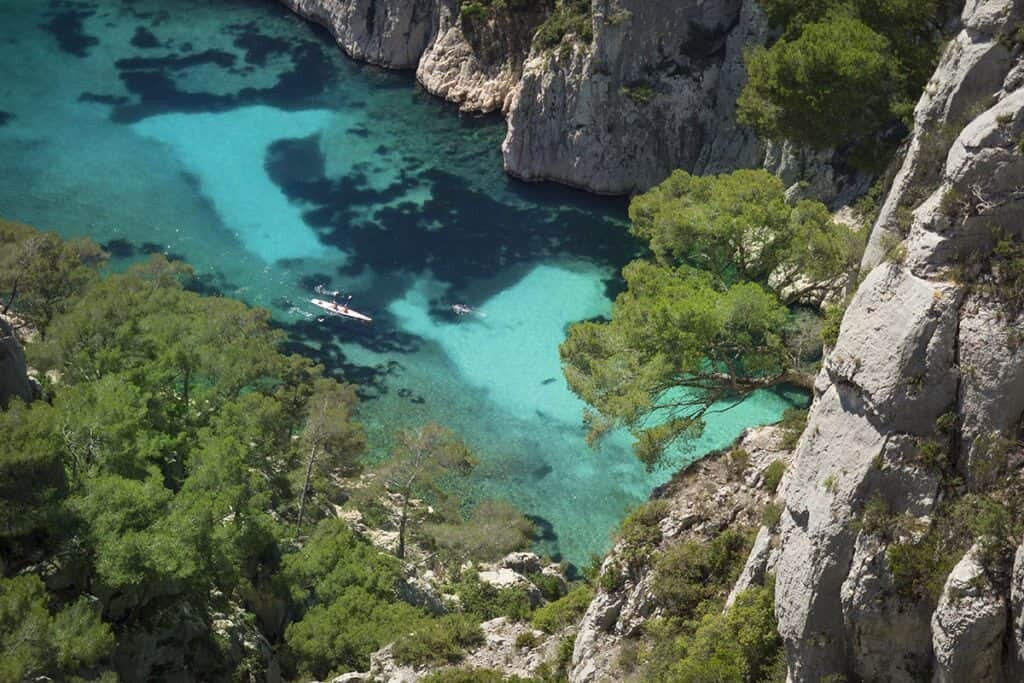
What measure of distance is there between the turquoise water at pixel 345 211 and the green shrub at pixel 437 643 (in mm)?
11638

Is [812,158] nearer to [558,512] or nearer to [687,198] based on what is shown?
[687,198]

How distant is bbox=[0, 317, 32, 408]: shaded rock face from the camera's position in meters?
26.7

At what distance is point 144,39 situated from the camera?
236ft

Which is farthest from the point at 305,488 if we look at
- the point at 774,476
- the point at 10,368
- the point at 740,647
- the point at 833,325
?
the point at 833,325

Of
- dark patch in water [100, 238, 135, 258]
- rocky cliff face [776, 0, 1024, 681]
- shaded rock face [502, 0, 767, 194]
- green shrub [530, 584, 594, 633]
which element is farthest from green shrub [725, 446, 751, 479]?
dark patch in water [100, 238, 135, 258]

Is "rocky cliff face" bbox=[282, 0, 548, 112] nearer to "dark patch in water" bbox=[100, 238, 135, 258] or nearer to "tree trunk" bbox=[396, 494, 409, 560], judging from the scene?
"dark patch in water" bbox=[100, 238, 135, 258]

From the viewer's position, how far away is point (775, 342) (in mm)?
27766

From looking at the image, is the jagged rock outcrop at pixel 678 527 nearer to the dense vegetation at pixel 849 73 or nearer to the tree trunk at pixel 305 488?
the tree trunk at pixel 305 488

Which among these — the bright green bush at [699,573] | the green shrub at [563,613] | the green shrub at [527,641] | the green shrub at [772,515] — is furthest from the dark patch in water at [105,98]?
the green shrub at [772,515]

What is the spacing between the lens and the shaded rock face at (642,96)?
2077 inches

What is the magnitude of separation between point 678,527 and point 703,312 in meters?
5.75

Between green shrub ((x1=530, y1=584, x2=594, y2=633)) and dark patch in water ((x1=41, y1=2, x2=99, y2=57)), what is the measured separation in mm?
56214

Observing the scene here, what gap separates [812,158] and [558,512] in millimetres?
17699

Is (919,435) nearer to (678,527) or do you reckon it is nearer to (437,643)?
(678,527)
